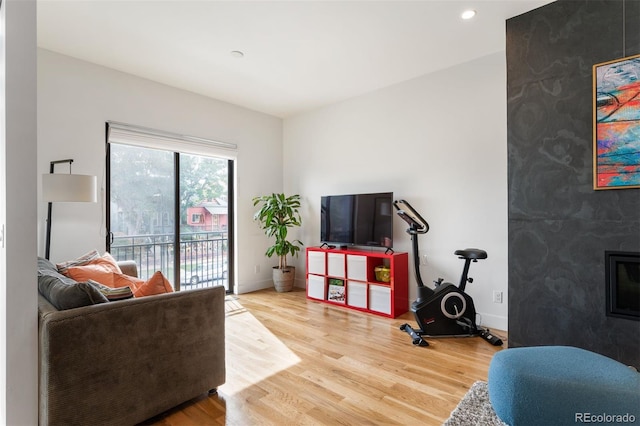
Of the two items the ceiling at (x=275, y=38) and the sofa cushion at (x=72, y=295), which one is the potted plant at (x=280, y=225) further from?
the sofa cushion at (x=72, y=295)

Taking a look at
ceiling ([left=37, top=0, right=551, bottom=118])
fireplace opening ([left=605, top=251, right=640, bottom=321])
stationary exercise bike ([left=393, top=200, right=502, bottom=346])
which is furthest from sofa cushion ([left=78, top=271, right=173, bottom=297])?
fireplace opening ([left=605, top=251, right=640, bottom=321])

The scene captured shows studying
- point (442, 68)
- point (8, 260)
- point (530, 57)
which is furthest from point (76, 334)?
point (442, 68)

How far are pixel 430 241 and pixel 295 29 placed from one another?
252 centimetres

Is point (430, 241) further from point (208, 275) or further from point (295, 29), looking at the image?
point (208, 275)

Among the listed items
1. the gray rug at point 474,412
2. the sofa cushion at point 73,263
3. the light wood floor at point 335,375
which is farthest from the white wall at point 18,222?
the gray rug at point 474,412

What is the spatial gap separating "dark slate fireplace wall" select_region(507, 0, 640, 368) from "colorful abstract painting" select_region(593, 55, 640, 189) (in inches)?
1.9

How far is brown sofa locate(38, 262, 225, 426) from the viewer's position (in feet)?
4.83

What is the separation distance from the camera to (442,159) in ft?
11.6

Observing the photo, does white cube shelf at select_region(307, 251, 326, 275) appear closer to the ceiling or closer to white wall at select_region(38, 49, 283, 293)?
white wall at select_region(38, 49, 283, 293)

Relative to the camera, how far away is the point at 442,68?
3.51m

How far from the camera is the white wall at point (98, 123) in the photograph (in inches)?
121

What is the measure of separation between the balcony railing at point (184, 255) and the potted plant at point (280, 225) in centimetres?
65

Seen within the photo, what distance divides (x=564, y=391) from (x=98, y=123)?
13.8 ft

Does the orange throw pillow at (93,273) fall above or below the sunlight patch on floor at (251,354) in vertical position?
above
